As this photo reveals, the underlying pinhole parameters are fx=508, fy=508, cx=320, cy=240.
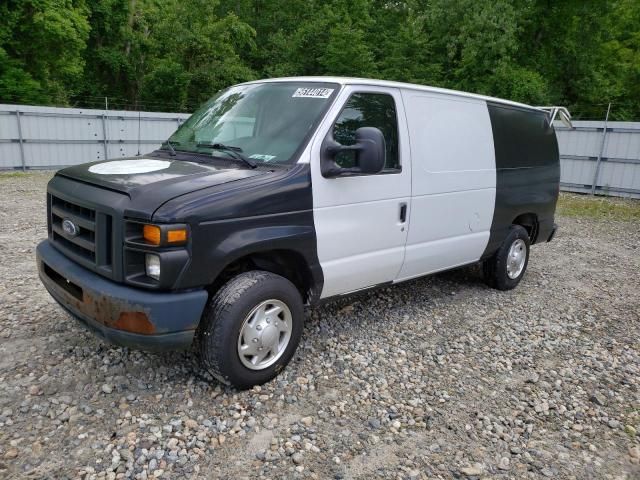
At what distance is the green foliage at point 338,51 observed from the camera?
993 inches

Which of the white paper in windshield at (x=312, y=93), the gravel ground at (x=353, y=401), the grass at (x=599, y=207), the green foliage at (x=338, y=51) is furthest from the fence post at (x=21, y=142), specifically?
the grass at (x=599, y=207)

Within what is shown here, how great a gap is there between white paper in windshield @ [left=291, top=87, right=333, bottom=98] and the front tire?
1435mm

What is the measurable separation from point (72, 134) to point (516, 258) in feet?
45.1

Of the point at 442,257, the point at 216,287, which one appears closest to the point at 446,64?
the point at 442,257

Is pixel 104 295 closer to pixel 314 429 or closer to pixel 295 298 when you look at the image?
pixel 295 298

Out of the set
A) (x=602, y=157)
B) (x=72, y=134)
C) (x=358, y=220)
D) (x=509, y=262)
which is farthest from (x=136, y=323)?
(x=602, y=157)

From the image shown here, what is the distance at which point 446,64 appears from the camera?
2866 cm

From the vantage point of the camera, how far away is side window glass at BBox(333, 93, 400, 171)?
152 inches

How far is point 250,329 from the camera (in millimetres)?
3420

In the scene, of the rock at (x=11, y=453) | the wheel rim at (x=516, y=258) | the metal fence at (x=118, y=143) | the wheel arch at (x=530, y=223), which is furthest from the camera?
the metal fence at (x=118, y=143)

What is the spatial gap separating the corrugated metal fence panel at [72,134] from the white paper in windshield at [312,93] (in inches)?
513

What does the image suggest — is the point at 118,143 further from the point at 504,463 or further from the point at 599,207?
the point at 504,463

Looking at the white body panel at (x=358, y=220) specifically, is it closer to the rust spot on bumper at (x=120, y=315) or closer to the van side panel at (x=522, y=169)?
the rust spot on bumper at (x=120, y=315)

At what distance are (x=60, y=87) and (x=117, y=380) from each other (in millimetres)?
27398
